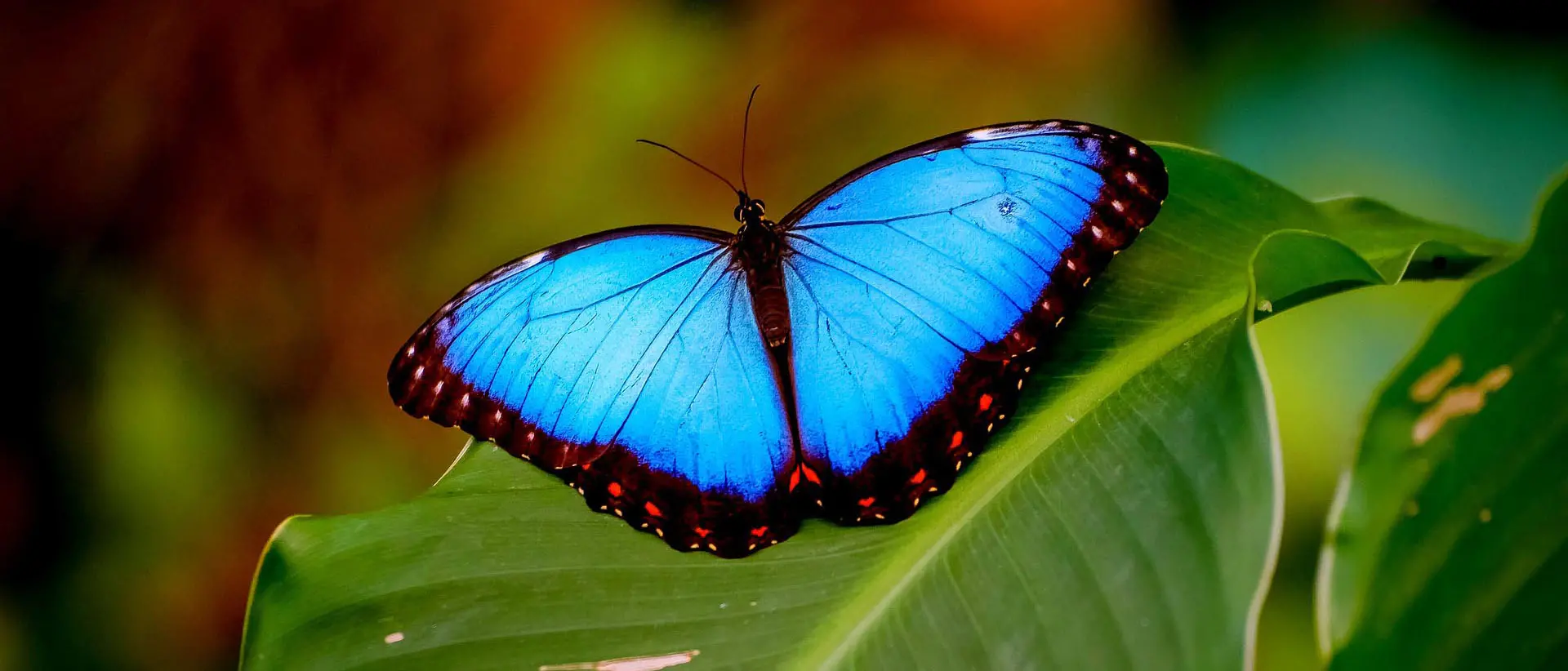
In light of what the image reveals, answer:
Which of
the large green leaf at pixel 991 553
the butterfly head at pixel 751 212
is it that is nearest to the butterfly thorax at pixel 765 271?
the butterfly head at pixel 751 212

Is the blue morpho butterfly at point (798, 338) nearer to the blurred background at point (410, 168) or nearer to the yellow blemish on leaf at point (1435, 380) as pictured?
the yellow blemish on leaf at point (1435, 380)

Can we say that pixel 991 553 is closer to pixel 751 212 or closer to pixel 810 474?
pixel 810 474

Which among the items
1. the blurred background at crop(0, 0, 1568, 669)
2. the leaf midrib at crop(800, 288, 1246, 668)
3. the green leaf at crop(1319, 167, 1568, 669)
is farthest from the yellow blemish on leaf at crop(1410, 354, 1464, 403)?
the blurred background at crop(0, 0, 1568, 669)

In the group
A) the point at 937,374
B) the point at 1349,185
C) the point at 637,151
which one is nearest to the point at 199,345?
the point at 637,151

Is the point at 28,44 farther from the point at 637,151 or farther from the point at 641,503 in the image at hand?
the point at 641,503

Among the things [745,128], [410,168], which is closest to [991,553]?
[745,128]
